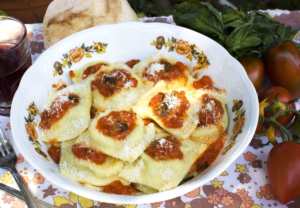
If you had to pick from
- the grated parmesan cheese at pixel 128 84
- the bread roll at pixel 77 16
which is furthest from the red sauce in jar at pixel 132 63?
the bread roll at pixel 77 16

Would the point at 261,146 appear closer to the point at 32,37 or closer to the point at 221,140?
the point at 221,140

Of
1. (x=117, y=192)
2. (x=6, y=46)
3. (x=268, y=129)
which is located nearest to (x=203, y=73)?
(x=268, y=129)

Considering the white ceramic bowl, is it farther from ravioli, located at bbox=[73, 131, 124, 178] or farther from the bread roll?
the bread roll

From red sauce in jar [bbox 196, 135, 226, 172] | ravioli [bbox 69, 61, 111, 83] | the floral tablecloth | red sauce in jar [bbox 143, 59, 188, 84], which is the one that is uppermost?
red sauce in jar [bbox 143, 59, 188, 84]

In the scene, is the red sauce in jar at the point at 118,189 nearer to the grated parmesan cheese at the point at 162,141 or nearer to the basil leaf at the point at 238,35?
the grated parmesan cheese at the point at 162,141

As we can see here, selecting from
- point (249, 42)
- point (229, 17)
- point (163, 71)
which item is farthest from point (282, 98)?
point (163, 71)

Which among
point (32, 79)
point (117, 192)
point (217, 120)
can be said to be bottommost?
point (117, 192)

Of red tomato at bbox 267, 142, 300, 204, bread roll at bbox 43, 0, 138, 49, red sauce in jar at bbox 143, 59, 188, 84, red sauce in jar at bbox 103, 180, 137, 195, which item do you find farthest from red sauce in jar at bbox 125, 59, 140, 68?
red tomato at bbox 267, 142, 300, 204
